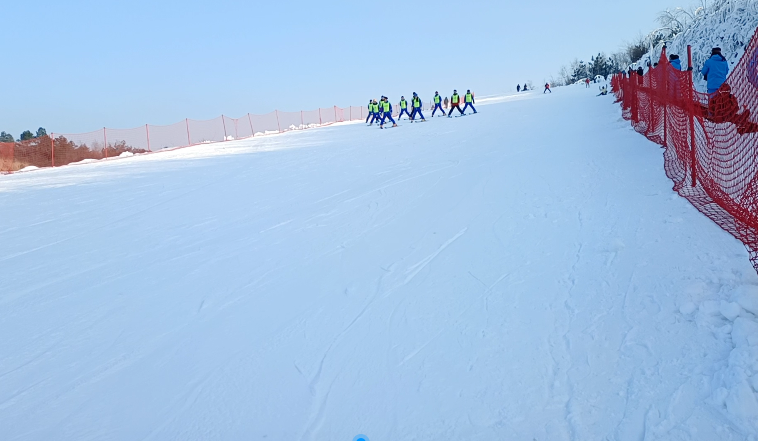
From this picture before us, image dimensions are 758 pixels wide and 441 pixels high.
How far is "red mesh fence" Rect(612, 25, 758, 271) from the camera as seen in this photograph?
495 centimetres

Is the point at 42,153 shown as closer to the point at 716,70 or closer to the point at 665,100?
the point at 665,100

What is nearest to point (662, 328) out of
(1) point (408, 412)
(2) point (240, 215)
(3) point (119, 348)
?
(1) point (408, 412)

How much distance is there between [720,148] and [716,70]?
2470mm

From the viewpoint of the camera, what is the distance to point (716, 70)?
884 cm

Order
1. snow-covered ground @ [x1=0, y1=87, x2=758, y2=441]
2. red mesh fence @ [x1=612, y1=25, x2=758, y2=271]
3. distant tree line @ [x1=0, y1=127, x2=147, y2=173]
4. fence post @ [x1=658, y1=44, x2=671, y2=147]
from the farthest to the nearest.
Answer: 1. distant tree line @ [x1=0, y1=127, x2=147, y2=173]
2. fence post @ [x1=658, y1=44, x2=671, y2=147]
3. red mesh fence @ [x1=612, y1=25, x2=758, y2=271]
4. snow-covered ground @ [x1=0, y1=87, x2=758, y2=441]

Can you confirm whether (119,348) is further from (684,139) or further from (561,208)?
(684,139)

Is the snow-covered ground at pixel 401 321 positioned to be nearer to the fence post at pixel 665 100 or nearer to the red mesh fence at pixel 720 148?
the red mesh fence at pixel 720 148

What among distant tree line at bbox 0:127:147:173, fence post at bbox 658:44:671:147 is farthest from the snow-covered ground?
distant tree line at bbox 0:127:147:173

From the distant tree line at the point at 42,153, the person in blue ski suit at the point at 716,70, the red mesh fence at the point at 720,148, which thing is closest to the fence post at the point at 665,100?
the red mesh fence at the point at 720,148

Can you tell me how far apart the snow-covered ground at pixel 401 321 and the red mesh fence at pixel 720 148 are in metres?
0.29

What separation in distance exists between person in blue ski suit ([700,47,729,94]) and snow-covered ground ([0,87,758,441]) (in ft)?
5.10

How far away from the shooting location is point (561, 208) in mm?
6891

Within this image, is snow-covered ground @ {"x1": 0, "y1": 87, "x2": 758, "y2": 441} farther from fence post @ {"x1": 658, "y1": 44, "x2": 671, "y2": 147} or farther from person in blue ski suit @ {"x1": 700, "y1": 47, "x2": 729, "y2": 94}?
person in blue ski suit @ {"x1": 700, "y1": 47, "x2": 729, "y2": 94}

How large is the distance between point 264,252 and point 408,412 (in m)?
3.85
